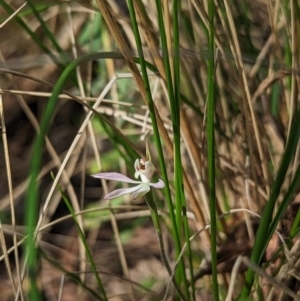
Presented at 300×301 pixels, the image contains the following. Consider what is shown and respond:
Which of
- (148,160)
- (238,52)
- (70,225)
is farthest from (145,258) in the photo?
(148,160)

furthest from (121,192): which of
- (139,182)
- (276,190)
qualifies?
(276,190)

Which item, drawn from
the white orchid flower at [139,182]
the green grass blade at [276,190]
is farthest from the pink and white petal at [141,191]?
the green grass blade at [276,190]

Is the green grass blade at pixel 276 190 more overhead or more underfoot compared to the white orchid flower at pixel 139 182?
more underfoot

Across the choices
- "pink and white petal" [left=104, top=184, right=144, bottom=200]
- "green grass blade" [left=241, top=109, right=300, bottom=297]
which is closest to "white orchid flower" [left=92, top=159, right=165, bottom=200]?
"pink and white petal" [left=104, top=184, right=144, bottom=200]

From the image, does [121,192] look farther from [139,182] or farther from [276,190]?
[276,190]

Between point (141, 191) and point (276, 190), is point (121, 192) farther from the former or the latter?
point (276, 190)

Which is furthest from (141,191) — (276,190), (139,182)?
(276,190)

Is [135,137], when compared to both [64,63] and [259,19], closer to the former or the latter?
[259,19]

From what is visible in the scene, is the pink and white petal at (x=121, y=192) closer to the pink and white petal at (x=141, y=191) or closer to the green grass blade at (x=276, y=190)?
the pink and white petal at (x=141, y=191)
